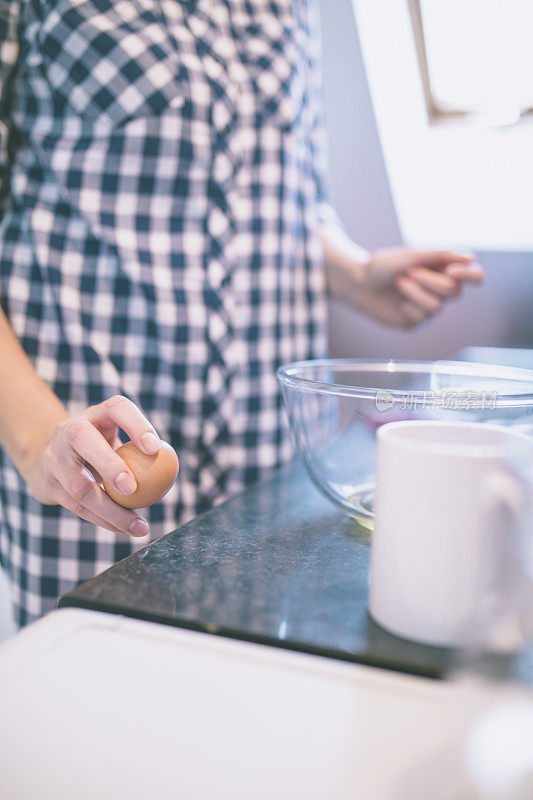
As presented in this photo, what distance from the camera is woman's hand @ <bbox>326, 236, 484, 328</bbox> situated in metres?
0.89

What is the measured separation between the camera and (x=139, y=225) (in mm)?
792

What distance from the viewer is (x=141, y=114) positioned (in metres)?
0.77

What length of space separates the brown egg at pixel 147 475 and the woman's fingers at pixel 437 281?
54cm

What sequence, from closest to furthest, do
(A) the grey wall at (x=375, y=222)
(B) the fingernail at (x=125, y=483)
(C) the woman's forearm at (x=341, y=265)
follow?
(B) the fingernail at (x=125, y=483) → (C) the woman's forearm at (x=341, y=265) → (A) the grey wall at (x=375, y=222)

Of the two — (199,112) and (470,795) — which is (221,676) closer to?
(470,795)

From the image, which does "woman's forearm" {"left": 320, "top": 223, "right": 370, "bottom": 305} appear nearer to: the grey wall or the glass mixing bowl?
the glass mixing bowl

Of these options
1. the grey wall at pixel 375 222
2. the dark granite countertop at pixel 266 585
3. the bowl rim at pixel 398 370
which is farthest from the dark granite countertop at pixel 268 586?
the grey wall at pixel 375 222

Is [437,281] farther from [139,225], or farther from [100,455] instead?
[100,455]

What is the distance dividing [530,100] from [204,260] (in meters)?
1.71

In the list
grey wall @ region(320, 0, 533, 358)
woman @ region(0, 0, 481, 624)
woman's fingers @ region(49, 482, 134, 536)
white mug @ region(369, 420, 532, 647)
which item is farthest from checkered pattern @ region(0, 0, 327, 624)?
grey wall @ region(320, 0, 533, 358)

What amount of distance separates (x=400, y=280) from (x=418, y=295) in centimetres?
4

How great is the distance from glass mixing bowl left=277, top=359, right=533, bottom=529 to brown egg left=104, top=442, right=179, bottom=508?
12 centimetres

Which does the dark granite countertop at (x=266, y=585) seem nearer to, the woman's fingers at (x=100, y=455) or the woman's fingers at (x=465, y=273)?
the woman's fingers at (x=100, y=455)

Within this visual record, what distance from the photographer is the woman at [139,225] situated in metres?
0.76
